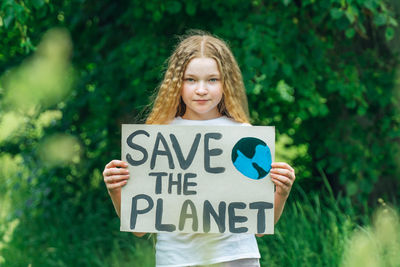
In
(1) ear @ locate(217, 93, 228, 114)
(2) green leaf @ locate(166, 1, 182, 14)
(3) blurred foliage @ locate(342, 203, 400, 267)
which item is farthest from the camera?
(2) green leaf @ locate(166, 1, 182, 14)

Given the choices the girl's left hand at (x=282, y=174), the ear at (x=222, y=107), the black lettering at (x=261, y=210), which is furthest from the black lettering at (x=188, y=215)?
the ear at (x=222, y=107)

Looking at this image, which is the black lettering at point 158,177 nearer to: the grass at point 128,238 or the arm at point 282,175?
the arm at point 282,175

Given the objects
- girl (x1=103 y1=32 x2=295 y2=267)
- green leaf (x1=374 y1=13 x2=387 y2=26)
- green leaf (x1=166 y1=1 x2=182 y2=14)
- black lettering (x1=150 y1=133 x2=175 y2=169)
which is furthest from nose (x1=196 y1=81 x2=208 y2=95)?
green leaf (x1=374 y1=13 x2=387 y2=26)

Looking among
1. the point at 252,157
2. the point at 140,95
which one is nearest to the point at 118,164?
the point at 252,157

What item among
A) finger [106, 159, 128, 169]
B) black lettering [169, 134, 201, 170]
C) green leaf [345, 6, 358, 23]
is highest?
green leaf [345, 6, 358, 23]

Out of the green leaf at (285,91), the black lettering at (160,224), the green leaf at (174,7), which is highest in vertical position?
the green leaf at (174,7)

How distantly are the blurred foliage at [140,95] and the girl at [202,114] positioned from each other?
129 centimetres

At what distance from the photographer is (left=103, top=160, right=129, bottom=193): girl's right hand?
2.19 meters

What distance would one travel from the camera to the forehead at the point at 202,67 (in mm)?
2266

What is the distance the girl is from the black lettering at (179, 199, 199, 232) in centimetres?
7

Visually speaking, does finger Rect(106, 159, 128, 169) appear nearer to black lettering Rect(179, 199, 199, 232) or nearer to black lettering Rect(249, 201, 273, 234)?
black lettering Rect(179, 199, 199, 232)

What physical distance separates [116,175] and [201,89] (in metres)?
0.49

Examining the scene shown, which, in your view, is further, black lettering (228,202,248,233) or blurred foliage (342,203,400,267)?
blurred foliage (342,203,400,267)

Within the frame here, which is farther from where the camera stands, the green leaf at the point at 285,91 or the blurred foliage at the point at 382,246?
the green leaf at the point at 285,91
